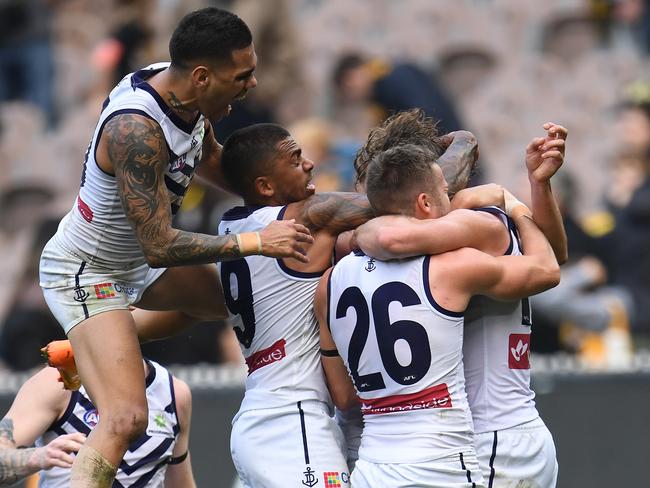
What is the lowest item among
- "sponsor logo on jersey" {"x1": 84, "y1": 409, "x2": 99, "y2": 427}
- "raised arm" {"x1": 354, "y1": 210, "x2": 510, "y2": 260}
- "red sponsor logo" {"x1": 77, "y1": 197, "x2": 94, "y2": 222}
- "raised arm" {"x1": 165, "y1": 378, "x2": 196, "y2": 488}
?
"raised arm" {"x1": 165, "y1": 378, "x2": 196, "y2": 488}

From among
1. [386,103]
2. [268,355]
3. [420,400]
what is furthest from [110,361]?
[386,103]

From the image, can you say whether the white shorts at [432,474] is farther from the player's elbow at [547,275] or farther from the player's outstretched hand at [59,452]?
the player's outstretched hand at [59,452]

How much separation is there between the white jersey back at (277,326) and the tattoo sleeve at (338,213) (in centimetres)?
13

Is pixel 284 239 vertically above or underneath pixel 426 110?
underneath

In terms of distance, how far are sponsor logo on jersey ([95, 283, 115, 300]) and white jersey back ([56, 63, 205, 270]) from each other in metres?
0.10

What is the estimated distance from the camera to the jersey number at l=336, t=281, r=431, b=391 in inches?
202

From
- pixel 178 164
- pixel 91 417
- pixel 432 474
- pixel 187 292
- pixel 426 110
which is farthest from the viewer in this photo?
pixel 426 110

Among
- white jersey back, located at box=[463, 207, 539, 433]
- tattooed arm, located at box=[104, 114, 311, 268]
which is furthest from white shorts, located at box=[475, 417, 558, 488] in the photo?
tattooed arm, located at box=[104, 114, 311, 268]

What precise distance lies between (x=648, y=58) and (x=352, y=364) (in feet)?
28.1

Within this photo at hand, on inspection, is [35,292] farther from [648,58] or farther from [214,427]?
[648,58]

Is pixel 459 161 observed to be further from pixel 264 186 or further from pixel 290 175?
pixel 264 186

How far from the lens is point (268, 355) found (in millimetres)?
5652

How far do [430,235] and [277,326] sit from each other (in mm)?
868

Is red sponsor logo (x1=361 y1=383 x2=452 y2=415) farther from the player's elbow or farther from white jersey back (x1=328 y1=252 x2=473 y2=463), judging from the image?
the player's elbow
